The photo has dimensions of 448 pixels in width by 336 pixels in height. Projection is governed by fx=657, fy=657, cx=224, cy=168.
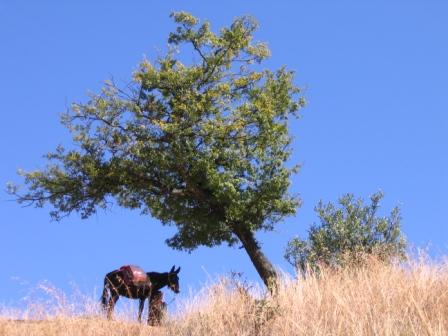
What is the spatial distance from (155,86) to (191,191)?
4.65 m

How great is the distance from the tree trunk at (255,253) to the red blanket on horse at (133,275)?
735 cm

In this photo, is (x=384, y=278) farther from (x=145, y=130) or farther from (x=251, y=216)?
(x=145, y=130)

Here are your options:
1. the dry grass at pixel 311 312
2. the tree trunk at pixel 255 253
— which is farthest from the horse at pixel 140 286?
the tree trunk at pixel 255 253

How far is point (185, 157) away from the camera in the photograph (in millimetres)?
Result: 26016

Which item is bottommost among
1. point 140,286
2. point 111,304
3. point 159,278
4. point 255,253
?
point 111,304

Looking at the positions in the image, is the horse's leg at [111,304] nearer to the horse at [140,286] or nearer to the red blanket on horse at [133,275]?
the horse at [140,286]

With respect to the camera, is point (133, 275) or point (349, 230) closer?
point (133, 275)

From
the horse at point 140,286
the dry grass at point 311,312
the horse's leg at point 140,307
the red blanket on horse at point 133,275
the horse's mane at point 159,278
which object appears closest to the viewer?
the dry grass at point 311,312

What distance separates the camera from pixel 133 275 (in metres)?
19.6

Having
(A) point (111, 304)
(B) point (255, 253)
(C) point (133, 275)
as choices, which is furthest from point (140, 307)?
(B) point (255, 253)

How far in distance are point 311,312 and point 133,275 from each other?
8.19 metres

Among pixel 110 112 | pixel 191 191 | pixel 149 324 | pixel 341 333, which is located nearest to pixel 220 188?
pixel 191 191

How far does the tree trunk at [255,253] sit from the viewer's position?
1035 inches

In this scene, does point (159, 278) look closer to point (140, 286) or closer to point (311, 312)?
point (140, 286)
